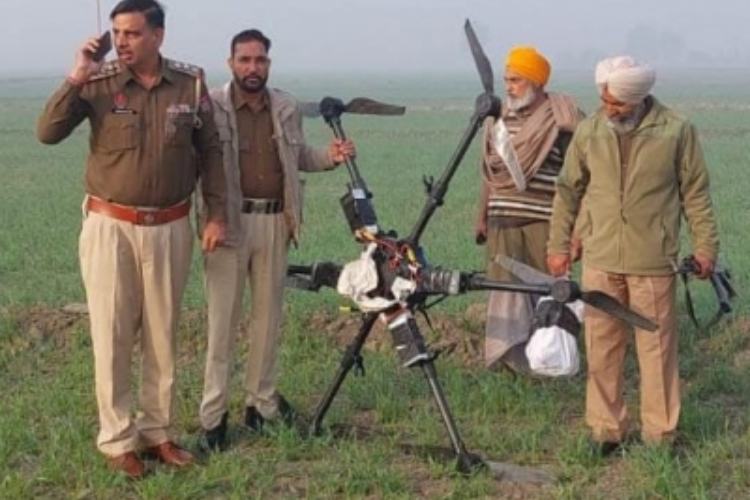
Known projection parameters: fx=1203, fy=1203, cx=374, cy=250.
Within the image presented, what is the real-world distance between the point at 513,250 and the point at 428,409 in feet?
3.52

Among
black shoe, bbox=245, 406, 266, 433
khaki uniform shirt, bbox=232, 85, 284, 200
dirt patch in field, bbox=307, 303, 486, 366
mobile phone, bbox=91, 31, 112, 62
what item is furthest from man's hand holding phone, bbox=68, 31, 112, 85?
dirt patch in field, bbox=307, 303, 486, 366

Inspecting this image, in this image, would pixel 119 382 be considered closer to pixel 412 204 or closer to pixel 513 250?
pixel 513 250

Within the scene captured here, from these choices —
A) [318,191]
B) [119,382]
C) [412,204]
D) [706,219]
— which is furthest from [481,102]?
[318,191]

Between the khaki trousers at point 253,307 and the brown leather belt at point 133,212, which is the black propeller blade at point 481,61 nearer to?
the khaki trousers at point 253,307

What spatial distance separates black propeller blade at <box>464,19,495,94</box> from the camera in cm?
522

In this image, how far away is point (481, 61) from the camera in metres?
5.34

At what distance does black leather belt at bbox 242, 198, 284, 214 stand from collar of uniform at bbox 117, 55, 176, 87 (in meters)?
0.75

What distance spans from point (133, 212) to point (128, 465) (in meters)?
1.05

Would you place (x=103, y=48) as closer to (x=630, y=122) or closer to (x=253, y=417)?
(x=253, y=417)

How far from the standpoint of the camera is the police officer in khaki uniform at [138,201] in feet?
16.1

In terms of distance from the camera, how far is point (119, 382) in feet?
16.8

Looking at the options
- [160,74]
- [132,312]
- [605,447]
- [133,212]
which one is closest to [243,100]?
[160,74]

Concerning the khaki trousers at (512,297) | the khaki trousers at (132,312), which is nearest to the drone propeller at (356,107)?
the khaki trousers at (132,312)

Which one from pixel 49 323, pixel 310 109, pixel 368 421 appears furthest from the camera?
pixel 49 323
